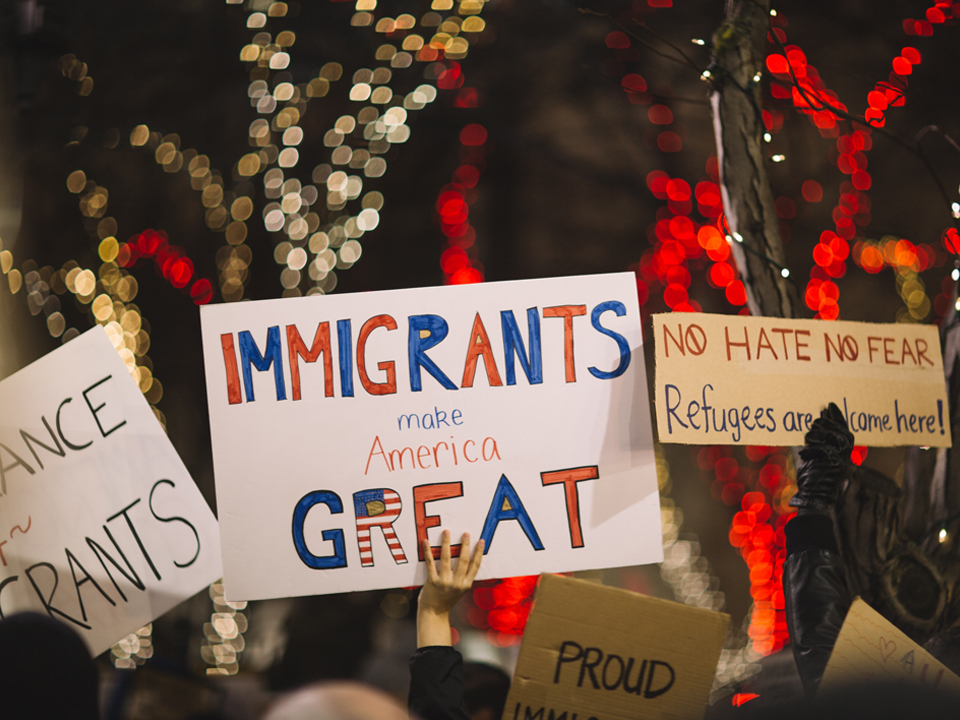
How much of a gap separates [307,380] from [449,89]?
1.87 m

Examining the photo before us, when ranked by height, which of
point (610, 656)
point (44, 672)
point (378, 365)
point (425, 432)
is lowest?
point (610, 656)

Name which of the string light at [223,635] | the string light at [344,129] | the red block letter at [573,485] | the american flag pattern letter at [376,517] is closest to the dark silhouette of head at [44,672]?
the american flag pattern letter at [376,517]

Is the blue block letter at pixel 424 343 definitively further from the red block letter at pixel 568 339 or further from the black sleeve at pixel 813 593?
the black sleeve at pixel 813 593

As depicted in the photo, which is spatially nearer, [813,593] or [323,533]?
[813,593]

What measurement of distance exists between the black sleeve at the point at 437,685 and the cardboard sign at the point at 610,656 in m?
0.08

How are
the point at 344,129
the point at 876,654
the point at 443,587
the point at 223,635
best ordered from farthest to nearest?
the point at 223,635
the point at 344,129
the point at 443,587
the point at 876,654

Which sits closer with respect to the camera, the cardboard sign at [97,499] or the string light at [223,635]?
the cardboard sign at [97,499]

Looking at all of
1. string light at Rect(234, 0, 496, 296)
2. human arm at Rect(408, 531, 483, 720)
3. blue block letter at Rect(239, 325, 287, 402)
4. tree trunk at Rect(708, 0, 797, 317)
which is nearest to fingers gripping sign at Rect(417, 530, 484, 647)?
human arm at Rect(408, 531, 483, 720)

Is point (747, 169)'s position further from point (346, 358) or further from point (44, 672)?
point (44, 672)

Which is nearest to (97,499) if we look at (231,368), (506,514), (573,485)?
(231,368)

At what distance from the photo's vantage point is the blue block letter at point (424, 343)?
98 centimetres

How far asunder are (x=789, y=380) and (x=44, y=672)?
1.02 meters

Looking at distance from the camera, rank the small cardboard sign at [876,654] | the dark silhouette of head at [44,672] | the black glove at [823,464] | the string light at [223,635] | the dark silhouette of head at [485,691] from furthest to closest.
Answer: the string light at [223,635] < the dark silhouette of head at [485,691] < the black glove at [823,464] < the small cardboard sign at [876,654] < the dark silhouette of head at [44,672]

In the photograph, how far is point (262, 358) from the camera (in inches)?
37.8
